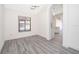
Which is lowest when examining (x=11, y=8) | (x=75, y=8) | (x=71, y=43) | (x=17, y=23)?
(x=71, y=43)

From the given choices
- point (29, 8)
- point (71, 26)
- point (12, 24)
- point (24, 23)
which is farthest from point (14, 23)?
point (71, 26)

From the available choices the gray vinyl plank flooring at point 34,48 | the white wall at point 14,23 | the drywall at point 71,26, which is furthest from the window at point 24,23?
the drywall at point 71,26

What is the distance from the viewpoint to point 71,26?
3.96 meters

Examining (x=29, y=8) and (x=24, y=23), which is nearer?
(x=29, y=8)

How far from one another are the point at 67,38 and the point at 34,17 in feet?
16.0

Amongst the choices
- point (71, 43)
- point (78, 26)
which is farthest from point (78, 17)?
point (71, 43)

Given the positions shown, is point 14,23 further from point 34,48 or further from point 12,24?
point 34,48

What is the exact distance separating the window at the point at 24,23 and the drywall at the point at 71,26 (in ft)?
13.8

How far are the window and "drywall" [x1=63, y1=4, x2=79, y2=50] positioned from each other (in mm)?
4204

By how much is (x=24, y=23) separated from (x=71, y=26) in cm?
466

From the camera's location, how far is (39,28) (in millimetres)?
8336

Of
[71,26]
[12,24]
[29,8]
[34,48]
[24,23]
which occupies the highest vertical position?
[29,8]

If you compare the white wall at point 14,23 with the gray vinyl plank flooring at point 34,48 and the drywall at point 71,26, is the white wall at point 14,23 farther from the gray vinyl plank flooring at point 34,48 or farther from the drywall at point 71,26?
the drywall at point 71,26

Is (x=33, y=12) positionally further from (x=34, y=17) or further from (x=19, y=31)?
(x=19, y=31)
